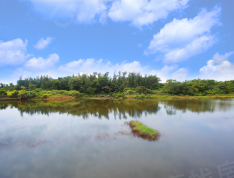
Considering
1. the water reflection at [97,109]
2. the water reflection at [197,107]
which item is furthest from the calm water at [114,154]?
the water reflection at [197,107]

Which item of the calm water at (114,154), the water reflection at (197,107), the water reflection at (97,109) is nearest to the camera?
the calm water at (114,154)

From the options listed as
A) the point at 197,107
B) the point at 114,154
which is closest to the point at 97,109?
the point at 114,154

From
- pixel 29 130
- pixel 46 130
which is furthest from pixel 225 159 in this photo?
pixel 29 130

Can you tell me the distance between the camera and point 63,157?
17.1 ft

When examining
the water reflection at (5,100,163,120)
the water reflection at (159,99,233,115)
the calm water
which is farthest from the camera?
the water reflection at (159,99,233,115)

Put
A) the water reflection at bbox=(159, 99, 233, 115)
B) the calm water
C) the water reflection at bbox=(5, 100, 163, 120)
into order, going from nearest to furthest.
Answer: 1. the calm water
2. the water reflection at bbox=(5, 100, 163, 120)
3. the water reflection at bbox=(159, 99, 233, 115)

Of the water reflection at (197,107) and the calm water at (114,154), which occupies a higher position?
the water reflection at (197,107)

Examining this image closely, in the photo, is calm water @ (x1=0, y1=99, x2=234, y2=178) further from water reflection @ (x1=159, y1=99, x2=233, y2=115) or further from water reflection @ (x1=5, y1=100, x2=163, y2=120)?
water reflection @ (x1=159, y1=99, x2=233, y2=115)

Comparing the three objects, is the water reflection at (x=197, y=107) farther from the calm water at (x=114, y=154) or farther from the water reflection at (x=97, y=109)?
the calm water at (x=114, y=154)

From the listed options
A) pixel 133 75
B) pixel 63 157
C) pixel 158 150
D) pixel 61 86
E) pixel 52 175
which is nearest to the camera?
pixel 52 175

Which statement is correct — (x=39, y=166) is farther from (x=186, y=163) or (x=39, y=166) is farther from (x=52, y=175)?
(x=186, y=163)

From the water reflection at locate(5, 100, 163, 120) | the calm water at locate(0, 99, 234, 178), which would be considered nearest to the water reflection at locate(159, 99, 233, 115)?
the water reflection at locate(5, 100, 163, 120)

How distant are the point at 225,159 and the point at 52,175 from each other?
656 cm

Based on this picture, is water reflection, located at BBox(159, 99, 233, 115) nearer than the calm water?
No
